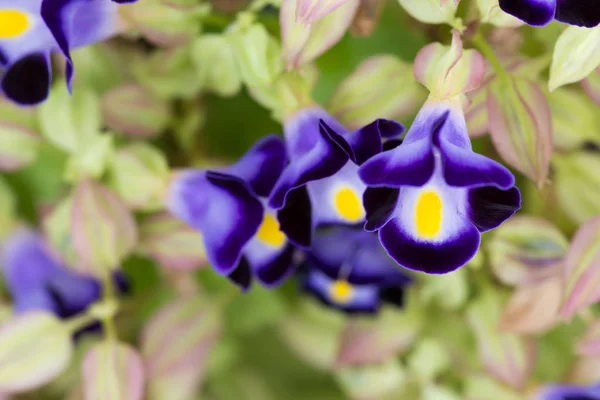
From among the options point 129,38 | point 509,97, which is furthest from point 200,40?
point 509,97

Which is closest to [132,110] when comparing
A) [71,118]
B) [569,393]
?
[71,118]

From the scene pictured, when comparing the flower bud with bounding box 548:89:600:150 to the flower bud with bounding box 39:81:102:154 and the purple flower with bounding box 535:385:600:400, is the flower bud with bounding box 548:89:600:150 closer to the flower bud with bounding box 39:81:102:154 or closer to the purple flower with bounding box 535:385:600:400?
the purple flower with bounding box 535:385:600:400

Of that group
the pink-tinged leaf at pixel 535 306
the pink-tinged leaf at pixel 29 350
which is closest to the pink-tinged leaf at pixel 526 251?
the pink-tinged leaf at pixel 535 306

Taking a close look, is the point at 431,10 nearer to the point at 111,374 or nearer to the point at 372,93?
the point at 372,93

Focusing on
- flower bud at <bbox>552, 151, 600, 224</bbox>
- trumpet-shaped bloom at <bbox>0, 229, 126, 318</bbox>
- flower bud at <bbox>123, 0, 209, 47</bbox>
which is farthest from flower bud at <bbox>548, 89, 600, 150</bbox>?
trumpet-shaped bloom at <bbox>0, 229, 126, 318</bbox>

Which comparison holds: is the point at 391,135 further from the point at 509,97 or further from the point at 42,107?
the point at 42,107
